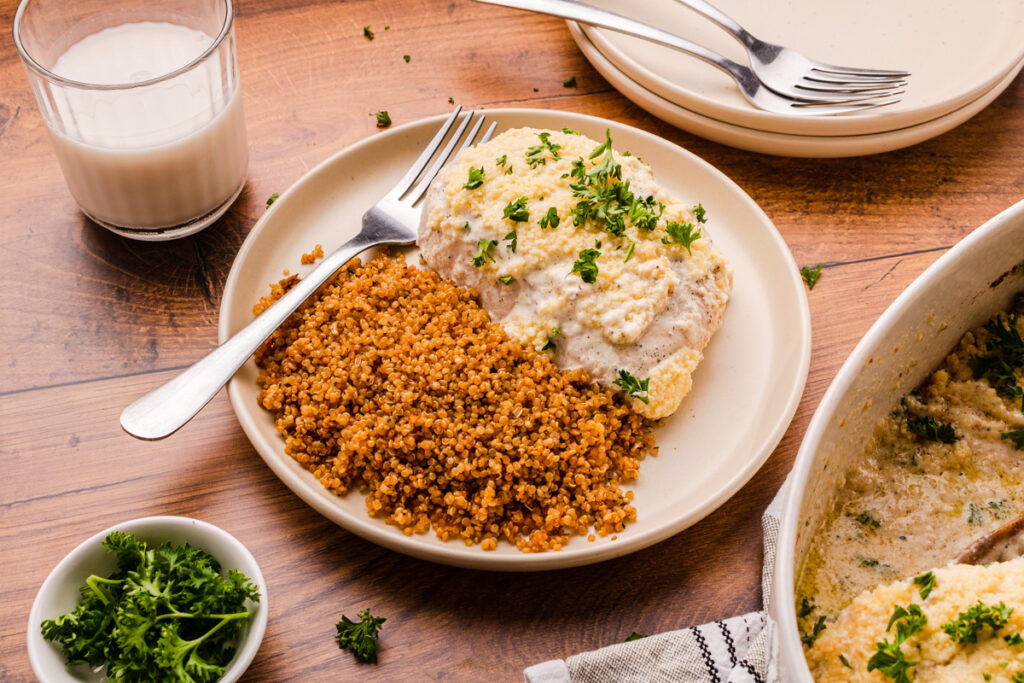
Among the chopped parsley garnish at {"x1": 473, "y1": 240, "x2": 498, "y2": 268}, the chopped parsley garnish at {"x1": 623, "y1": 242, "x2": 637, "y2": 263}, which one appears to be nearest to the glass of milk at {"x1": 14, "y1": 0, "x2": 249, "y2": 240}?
the chopped parsley garnish at {"x1": 473, "y1": 240, "x2": 498, "y2": 268}

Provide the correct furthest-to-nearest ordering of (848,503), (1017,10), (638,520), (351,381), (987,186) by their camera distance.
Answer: (1017,10), (987,186), (351,381), (638,520), (848,503)

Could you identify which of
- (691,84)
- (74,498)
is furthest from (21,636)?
(691,84)

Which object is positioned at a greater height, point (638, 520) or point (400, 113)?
point (400, 113)

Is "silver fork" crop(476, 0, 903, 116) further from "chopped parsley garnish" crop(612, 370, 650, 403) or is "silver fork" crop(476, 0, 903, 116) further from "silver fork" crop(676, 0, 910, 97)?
"chopped parsley garnish" crop(612, 370, 650, 403)

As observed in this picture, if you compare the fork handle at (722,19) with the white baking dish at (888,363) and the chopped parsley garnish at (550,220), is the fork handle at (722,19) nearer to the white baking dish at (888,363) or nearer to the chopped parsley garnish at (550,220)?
the chopped parsley garnish at (550,220)

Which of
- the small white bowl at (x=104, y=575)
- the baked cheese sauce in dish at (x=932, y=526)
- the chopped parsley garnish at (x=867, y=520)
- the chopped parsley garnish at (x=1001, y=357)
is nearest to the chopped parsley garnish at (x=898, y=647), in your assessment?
the baked cheese sauce in dish at (x=932, y=526)

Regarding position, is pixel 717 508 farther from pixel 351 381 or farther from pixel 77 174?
pixel 77 174
